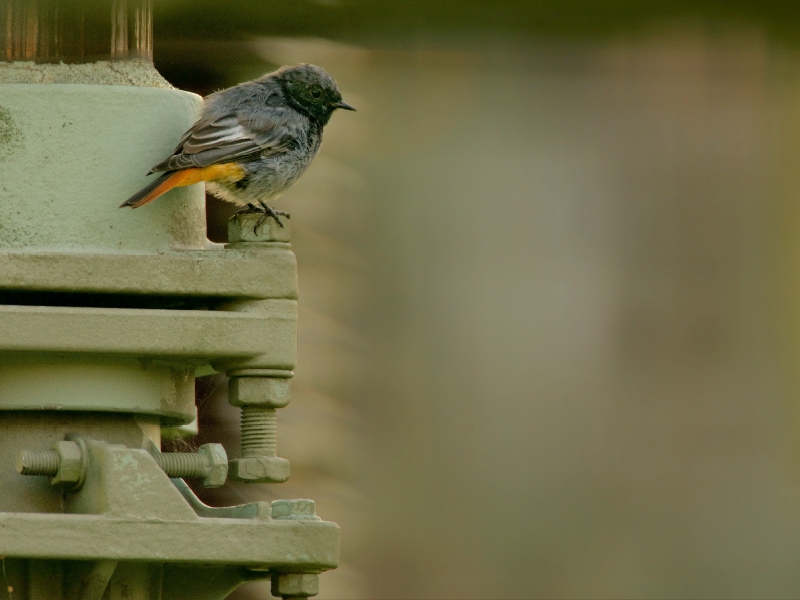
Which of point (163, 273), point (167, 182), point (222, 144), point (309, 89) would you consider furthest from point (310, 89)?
point (163, 273)

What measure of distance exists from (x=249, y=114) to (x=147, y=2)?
1.81ft

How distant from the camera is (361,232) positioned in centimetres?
405

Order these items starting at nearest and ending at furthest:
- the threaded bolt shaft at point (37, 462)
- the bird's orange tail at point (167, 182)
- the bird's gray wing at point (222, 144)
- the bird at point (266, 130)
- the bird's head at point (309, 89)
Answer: the threaded bolt shaft at point (37, 462) → the bird's orange tail at point (167, 182) → the bird's gray wing at point (222, 144) → the bird at point (266, 130) → the bird's head at point (309, 89)

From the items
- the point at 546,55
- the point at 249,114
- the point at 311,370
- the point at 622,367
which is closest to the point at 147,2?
the point at 249,114

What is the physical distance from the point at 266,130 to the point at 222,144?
0.94 feet

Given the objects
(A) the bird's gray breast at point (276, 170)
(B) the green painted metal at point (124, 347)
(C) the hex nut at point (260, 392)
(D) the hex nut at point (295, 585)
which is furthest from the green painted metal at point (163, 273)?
(A) the bird's gray breast at point (276, 170)

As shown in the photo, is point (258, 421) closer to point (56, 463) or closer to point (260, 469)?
point (260, 469)

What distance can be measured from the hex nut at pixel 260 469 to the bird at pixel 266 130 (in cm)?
62

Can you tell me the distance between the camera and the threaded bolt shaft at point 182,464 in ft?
7.06

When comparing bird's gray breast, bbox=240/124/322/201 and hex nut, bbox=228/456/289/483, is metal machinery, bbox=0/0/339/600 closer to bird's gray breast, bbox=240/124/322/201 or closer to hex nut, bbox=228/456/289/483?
hex nut, bbox=228/456/289/483

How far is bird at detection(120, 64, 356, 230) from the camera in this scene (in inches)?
105

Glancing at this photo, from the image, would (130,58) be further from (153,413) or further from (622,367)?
(622,367)

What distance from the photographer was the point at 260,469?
2115 mm

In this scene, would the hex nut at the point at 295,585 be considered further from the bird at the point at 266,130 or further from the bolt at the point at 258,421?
the bird at the point at 266,130
